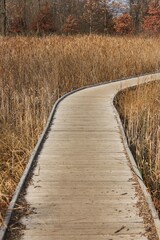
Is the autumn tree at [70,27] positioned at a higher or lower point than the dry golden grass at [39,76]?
higher

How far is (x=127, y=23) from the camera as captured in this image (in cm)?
2956

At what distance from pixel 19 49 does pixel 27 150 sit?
15.1 feet

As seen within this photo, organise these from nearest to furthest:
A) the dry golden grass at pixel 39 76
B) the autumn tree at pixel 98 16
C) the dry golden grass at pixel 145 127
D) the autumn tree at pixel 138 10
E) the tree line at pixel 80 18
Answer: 1. the dry golden grass at pixel 145 127
2. the dry golden grass at pixel 39 76
3. the tree line at pixel 80 18
4. the autumn tree at pixel 98 16
5. the autumn tree at pixel 138 10

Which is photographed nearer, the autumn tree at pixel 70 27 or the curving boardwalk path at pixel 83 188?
the curving boardwalk path at pixel 83 188

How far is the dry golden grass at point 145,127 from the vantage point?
3.76m

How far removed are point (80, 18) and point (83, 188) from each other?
32.3m

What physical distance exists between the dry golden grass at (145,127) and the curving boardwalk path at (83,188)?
0.58 ft

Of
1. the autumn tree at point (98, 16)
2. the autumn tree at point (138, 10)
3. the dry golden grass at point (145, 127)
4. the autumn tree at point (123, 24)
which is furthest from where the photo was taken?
the autumn tree at point (138, 10)

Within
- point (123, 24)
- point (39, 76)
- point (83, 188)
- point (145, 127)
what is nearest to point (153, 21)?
point (123, 24)

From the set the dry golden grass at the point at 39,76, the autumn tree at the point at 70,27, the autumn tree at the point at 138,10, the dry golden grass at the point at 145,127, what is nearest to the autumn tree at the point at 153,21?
the autumn tree at the point at 70,27

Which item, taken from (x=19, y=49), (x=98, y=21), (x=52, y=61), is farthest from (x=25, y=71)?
(x=98, y=21)

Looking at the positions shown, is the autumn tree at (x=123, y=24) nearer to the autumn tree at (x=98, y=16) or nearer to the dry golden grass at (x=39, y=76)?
the autumn tree at (x=98, y=16)

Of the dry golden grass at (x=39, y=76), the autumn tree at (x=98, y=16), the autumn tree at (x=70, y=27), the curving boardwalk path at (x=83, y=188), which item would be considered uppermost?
the autumn tree at (x=98, y=16)

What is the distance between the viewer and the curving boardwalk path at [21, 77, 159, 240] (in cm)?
272
